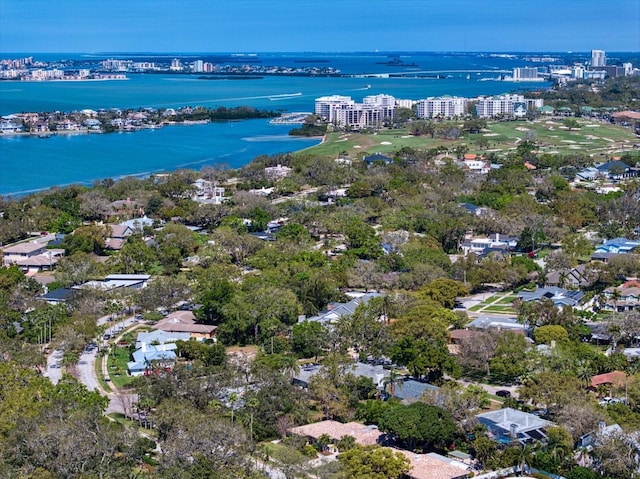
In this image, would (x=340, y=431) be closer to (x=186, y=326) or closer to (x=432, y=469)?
(x=432, y=469)

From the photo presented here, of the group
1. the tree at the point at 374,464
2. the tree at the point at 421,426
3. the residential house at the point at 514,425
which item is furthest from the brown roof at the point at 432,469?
the residential house at the point at 514,425

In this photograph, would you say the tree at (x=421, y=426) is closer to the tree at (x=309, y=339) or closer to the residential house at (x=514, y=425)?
the residential house at (x=514, y=425)

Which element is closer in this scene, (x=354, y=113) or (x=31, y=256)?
(x=31, y=256)

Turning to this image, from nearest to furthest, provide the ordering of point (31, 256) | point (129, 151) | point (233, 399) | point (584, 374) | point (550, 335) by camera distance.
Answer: point (233, 399) → point (584, 374) → point (550, 335) → point (31, 256) → point (129, 151)

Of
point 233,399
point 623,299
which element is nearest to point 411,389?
point 233,399

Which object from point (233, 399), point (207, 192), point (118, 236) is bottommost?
point (233, 399)

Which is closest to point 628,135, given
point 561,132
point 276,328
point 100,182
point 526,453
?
point 561,132

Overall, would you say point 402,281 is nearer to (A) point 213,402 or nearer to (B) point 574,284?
(B) point 574,284

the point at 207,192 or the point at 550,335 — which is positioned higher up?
the point at 207,192
